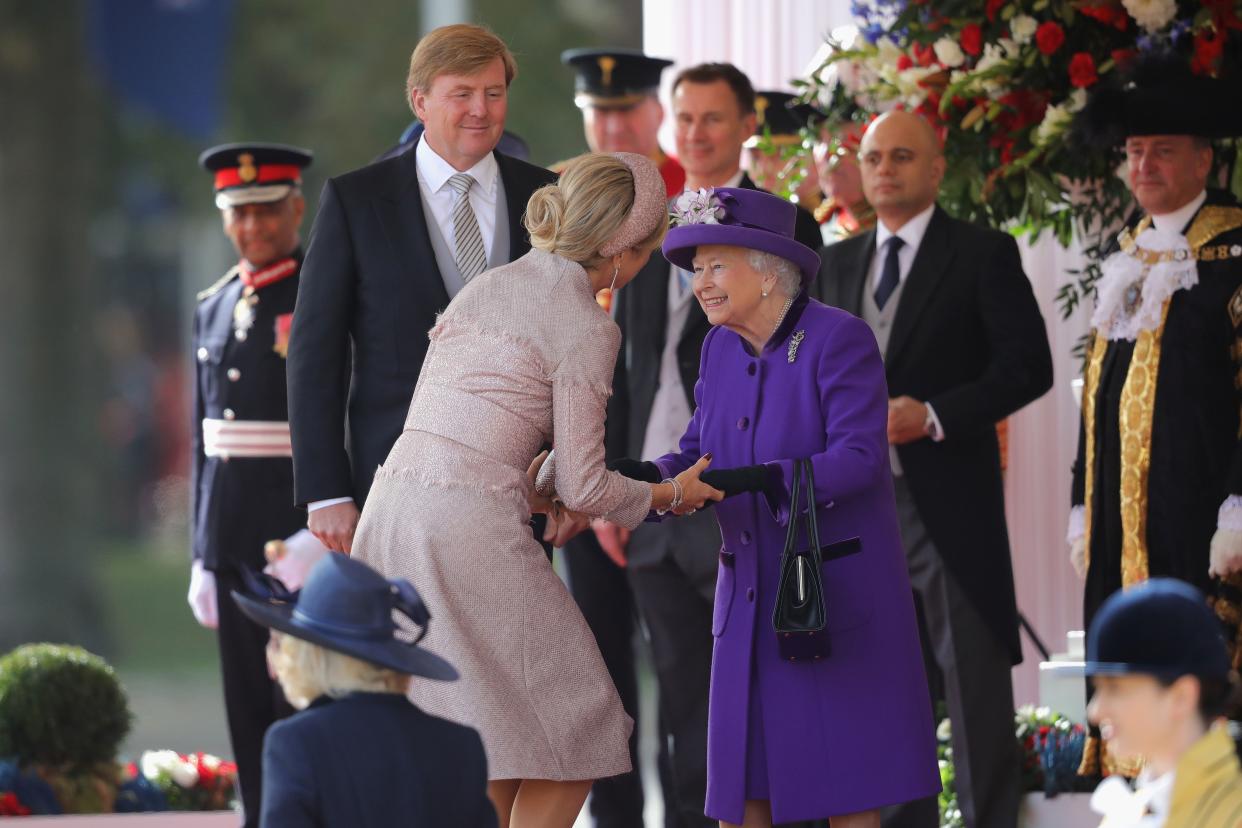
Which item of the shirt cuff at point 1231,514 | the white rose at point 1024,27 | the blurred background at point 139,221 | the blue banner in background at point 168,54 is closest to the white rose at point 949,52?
the white rose at point 1024,27

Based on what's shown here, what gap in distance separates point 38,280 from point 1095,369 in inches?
500

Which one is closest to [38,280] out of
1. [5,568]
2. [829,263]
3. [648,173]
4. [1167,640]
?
[5,568]

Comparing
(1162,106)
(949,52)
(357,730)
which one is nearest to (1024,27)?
(949,52)

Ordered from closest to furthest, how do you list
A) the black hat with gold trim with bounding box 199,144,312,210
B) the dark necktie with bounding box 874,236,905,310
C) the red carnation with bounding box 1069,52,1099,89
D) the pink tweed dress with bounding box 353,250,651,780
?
the pink tweed dress with bounding box 353,250,651,780 → the dark necktie with bounding box 874,236,905,310 → the red carnation with bounding box 1069,52,1099,89 → the black hat with gold trim with bounding box 199,144,312,210

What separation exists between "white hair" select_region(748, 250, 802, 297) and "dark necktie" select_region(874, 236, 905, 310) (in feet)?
4.60

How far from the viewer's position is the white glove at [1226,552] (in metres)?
5.48

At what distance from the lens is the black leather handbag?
4527mm

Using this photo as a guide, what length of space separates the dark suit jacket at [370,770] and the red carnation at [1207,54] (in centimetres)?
326

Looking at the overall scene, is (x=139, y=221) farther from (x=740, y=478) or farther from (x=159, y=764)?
(x=740, y=478)

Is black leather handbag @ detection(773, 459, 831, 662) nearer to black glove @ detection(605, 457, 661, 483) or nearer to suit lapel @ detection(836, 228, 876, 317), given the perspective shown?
black glove @ detection(605, 457, 661, 483)

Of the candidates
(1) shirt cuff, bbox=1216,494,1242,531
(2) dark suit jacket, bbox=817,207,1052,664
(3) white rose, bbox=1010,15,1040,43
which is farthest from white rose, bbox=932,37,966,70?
(1) shirt cuff, bbox=1216,494,1242,531

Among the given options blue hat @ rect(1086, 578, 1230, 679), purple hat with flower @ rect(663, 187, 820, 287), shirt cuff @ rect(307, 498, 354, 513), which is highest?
purple hat with flower @ rect(663, 187, 820, 287)

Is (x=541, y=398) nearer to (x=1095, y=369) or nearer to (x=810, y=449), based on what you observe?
(x=810, y=449)

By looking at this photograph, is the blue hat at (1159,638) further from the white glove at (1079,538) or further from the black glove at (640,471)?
the white glove at (1079,538)
